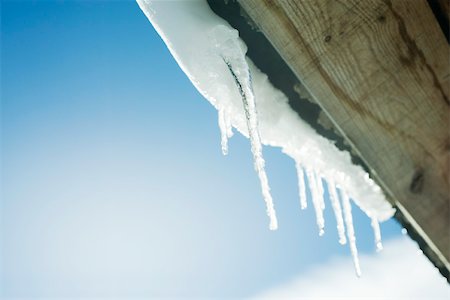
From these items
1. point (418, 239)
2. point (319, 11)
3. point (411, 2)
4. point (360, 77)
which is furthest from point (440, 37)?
point (418, 239)

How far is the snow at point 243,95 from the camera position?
1197mm

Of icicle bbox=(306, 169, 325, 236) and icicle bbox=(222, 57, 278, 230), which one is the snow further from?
icicle bbox=(306, 169, 325, 236)

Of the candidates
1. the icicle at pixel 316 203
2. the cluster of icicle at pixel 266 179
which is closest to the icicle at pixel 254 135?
the cluster of icicle at pixel 266 179

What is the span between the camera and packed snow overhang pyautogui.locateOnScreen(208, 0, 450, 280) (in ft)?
3.57

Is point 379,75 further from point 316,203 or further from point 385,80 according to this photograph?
point 316,203

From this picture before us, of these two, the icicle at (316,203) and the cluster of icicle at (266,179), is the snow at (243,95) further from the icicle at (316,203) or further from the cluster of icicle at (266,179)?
the icicle at (316,203)

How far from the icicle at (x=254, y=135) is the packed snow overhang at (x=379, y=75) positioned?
0.16 metres

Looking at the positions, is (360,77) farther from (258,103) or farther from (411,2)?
(258,103)

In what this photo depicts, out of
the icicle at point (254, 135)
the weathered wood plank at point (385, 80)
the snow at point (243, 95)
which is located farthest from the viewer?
the icicle at point (254, 135)

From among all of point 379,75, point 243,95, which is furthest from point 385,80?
Answer: point 243,95

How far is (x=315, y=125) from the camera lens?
4.26ft

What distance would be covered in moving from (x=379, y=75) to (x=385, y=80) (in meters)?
0.02

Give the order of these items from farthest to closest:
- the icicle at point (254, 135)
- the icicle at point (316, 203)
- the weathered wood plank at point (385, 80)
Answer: the icicle at point (316, 203) < the icicle at point (254, 135) < the weathered wood plank at point (385, 80)

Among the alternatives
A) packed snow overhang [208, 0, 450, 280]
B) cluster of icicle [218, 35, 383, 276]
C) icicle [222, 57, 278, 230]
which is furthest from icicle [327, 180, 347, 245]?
packed snow overhang [208, 0, 450, 280]
